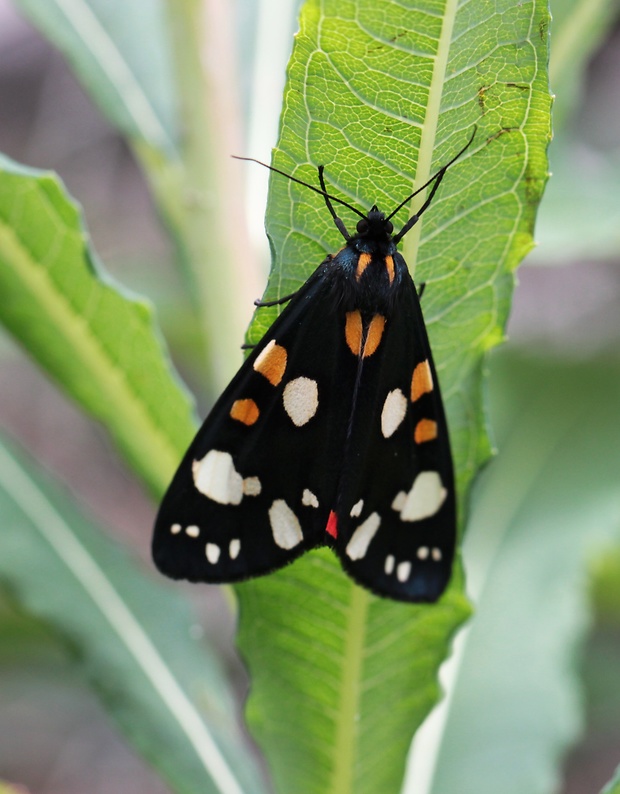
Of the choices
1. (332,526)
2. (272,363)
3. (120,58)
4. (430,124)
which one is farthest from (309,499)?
(120,58)

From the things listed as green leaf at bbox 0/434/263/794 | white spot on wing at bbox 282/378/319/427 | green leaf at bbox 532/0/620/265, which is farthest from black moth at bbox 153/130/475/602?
green leaf at bbox 532/0/620/265

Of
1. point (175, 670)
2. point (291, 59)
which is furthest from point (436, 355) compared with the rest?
point (175, 670)

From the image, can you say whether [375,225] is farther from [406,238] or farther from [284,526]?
[284,526]

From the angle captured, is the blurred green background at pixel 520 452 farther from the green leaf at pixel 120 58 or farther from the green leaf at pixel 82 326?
the green leaf at pixel 82 326

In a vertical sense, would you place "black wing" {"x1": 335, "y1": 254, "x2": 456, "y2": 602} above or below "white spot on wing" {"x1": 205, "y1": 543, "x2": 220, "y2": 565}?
above

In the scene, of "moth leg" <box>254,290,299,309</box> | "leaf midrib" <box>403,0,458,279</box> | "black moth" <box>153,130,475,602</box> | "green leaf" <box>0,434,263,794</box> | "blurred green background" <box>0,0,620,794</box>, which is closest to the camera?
"leaf midrib" <box>403,0,458,279</box>

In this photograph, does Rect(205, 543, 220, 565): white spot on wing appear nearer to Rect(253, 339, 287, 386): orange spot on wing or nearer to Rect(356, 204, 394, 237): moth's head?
Rect(253, 339, 287, 386): orange spot on wing
